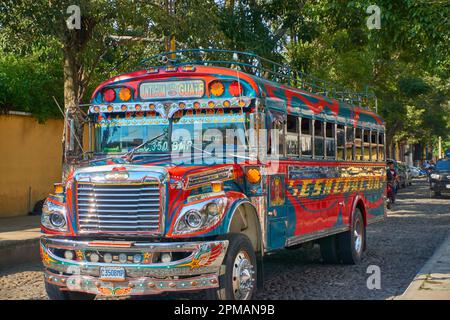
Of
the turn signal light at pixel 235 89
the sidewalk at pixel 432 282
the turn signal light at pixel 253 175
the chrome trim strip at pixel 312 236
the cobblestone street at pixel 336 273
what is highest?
the turn signal light at pixel 235 89

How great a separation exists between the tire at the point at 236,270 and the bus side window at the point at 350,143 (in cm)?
436

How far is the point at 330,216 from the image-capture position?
1018 cm

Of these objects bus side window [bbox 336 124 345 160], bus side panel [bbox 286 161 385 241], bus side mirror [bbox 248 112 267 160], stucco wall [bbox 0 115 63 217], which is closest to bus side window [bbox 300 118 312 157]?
bus side panel [bbox 286 161 385 241]

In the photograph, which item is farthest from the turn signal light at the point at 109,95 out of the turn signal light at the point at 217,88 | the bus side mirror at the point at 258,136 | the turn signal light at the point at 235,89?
the bus side mirror at the point at 258,136

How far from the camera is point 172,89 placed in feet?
26.1

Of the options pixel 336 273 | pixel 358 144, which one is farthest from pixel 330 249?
pixel 358 144

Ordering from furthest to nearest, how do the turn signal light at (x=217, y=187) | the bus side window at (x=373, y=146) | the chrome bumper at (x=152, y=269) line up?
the bus side window at (x=373, y=146)
the turn signal light at (x=217, y=187)
the chrome bumper at (x=152, y=269)

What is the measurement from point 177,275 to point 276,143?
2323 mm

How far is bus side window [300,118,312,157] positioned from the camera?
9.11 m

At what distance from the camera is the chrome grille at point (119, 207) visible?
21.7 feet

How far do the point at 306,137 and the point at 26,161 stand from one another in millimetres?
11867

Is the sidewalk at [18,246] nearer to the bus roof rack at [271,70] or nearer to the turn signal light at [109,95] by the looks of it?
the bus roof rack at [271,70]

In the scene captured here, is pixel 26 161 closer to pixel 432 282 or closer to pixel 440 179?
pixel 432 282

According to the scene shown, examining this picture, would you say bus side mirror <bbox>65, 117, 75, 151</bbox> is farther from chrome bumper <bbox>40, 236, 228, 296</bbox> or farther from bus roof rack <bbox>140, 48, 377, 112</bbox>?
chrome bumper <bbox>40, 236, 228, 296</bbox>
